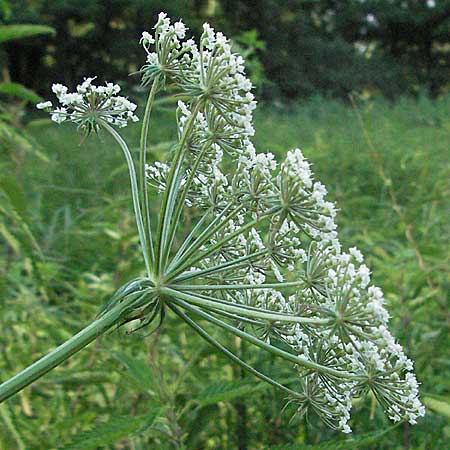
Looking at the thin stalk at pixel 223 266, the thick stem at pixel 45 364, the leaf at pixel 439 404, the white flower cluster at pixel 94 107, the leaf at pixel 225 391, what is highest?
the white flower cluster at pixel 94 107

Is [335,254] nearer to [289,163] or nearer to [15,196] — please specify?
[289,163]

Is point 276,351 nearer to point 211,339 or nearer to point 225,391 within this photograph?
point 211,339

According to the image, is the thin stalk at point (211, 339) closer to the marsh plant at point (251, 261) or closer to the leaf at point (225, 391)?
the marsh plant at point (251, 261)

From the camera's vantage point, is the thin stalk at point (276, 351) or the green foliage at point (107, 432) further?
the green foliage at point (107, 432)

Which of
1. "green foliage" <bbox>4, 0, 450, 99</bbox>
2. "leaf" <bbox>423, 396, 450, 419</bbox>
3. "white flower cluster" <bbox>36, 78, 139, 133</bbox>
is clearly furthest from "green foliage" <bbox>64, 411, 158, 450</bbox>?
"green foliage" <bbox>4, 0, 450, 99</bbox>

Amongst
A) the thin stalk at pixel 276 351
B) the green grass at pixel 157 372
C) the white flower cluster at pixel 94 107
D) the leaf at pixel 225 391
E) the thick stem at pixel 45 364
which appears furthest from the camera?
the green grass at pixel 157 372

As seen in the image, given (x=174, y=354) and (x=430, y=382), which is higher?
(x=174, y=354)

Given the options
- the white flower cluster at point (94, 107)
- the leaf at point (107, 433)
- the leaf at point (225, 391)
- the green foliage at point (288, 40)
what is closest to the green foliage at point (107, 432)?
the leaf at point (107, 433)

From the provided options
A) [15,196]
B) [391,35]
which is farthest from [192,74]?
[391,35]
